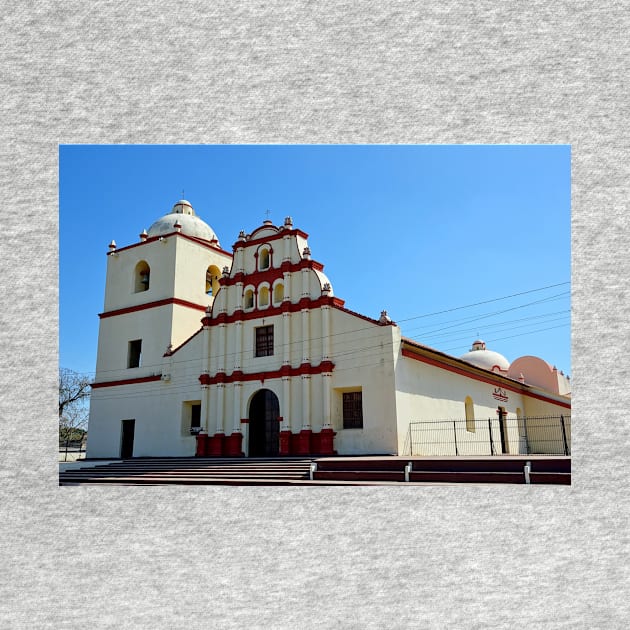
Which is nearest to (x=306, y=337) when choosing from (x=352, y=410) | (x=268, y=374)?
(x=268, y=374)

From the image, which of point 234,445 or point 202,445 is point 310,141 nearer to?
point 234,445

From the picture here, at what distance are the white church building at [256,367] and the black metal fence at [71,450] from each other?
1.10 m

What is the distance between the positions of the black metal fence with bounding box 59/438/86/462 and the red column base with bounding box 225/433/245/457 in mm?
6082

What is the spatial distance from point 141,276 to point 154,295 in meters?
1.45

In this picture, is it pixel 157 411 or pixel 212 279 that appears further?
pixel 212 279

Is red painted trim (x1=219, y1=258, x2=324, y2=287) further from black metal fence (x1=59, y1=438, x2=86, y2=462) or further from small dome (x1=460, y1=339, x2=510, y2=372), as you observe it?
small dome (x1=460, y1=339, x2=510, y2=372)

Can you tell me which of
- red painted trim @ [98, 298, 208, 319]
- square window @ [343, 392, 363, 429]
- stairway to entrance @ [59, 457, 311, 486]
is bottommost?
stairway to entrance @ [59, 457, 311, 486]

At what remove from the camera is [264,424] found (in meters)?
16.5

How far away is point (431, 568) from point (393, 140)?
499cm

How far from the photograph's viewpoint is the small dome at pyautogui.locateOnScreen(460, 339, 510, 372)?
26.4 metres

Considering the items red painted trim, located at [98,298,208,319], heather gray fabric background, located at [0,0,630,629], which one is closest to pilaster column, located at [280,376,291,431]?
red painted trim, located at [98,298,208,319]

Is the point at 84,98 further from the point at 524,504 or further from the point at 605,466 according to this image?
the point at 605,466

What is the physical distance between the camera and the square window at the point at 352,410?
1486 centimetres

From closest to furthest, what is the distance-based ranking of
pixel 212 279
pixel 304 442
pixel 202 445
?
1. pixel 304 442
2. pixel 202 445
3. pixel 212 279
